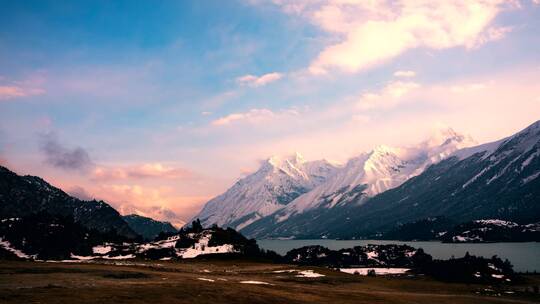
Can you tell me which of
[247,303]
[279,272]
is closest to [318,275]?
[279,272]

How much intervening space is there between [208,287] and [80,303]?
32.9 metres

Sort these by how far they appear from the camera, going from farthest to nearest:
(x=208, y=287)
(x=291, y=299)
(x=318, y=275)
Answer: (x=318, y=275) → (x=208, y=287) → (x=291, y=299)

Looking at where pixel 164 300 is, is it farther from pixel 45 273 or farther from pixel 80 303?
pixel 45 273

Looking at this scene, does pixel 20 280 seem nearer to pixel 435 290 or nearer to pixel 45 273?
pixel 45 273

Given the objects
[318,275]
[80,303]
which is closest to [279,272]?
[318,275]

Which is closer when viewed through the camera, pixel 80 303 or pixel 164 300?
pixel 80 303

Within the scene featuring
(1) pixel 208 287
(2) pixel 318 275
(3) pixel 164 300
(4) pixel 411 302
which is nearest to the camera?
(3) pixel 164 300

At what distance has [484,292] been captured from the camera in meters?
138

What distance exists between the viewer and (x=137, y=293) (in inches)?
3132

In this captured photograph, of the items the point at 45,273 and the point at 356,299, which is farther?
the point at 45,273

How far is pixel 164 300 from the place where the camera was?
248 feet

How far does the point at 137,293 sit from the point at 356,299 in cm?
4196

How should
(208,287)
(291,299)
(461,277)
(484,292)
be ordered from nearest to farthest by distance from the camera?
(291,299) < (208,287) < (484,292) < (461,277)

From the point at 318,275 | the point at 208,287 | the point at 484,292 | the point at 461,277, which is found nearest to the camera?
the point at 208,287
